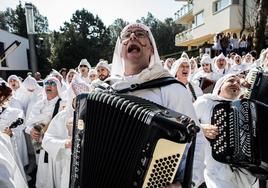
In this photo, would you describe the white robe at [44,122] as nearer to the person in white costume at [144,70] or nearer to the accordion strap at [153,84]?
the person in white costume at [144,70]

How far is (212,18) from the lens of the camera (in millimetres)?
30125

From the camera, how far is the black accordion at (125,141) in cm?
175

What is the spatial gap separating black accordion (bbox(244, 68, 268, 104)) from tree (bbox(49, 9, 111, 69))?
2694cm

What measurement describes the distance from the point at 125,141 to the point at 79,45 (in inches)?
1166

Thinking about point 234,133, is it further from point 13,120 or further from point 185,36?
point 185,36

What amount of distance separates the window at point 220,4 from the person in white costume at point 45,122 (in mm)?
23605

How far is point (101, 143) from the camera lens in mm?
2127

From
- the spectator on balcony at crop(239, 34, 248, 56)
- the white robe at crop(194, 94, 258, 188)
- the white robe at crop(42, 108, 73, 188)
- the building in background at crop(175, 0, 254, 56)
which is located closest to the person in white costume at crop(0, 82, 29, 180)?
the white robe at crop(42, 108, 73, 188)

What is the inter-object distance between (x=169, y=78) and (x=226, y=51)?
14.8 metres

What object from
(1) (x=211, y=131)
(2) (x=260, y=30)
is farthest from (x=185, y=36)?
(1) (x=211, y=131)

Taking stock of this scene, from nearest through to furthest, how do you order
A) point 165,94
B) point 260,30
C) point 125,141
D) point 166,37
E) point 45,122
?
point 125,141
point 165,94
point 45,122
point 260,30
point 166,37

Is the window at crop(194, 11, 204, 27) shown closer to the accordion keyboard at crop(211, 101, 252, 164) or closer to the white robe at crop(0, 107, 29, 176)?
the white robe at crop(0, 107, 29, 176)

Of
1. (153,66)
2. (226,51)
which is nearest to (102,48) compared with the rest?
(226,51)

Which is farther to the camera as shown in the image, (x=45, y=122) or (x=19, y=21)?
(x=19, y=21)
